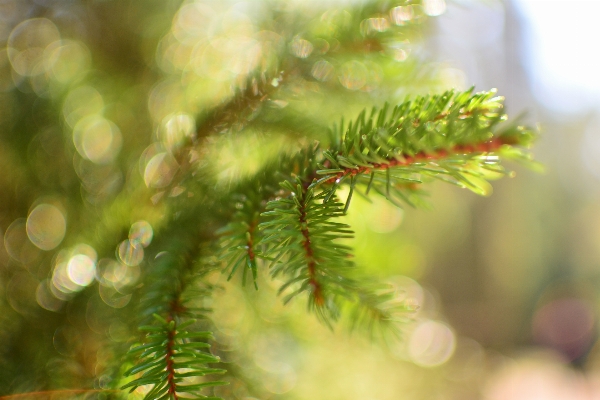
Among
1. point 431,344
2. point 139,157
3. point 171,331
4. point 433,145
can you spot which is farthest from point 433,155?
point 431,344

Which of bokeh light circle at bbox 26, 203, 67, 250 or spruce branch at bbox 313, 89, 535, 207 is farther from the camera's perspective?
bokeh light circle at bbox 26, 203, 67, 250

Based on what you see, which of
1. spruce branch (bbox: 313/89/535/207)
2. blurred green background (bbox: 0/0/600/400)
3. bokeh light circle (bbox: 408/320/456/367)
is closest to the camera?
spruce branch (bbox: 313/89/535/207)

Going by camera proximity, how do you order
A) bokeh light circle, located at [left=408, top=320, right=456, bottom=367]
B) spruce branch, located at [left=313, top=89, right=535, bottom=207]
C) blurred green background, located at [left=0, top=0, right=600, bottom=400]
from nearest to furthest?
spruce branch, located at [left=313, top=89, right=535, bottom=207] → blurred green background, located at [left=0, top=0, right=600, bottom=400] → bokeh light circle, located at [left=408, top=320, right=456, bottom=367]

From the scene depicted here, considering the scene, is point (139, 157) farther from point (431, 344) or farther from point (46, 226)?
point (431, 344)

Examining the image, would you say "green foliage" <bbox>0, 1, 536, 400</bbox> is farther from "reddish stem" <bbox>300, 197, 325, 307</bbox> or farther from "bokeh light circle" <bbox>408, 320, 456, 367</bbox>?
"bokeh light circle" <bbox>408, 320, 456, 367</bbox>

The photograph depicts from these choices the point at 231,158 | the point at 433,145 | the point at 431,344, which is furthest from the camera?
the point at 431,344

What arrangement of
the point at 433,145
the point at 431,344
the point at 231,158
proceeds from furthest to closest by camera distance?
the point at 431,344 < the point at 231,158 < the point at 433,145

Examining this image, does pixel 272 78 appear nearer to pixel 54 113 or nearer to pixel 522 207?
pixel 54 113

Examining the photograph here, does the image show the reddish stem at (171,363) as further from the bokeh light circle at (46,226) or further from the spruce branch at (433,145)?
the bokeh light circle at (46,226)

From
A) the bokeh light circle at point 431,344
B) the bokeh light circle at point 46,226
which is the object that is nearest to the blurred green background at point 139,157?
the bokeh light circle at point 46,226

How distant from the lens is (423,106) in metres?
0.15

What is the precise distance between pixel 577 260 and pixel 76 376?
2125 mm

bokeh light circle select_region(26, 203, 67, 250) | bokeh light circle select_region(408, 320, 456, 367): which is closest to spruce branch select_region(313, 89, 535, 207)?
bokeh light circle select_region(26, 203, 67, 250)

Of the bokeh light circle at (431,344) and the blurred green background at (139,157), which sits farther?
the bokeh light circle at (431,344)
